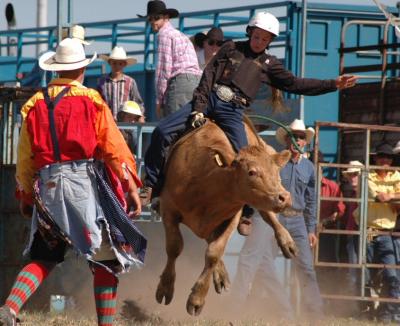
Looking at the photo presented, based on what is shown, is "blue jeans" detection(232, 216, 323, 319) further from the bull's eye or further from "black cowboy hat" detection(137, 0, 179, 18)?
the bull's eye

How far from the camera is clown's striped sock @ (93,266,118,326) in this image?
7828mm

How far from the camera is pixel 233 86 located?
10422 mm

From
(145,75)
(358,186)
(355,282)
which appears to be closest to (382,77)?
(358,186)

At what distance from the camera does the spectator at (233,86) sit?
10.3 metres

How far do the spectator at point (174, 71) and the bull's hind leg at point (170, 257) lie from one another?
7.69ft

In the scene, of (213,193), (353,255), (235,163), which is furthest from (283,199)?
(353,255)

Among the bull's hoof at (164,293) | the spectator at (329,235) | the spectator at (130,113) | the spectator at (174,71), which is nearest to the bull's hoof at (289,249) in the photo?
the bull's hoof at (164,293)

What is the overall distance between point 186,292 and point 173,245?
225cm

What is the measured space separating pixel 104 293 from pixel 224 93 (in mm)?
3111

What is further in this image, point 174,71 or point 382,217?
point 382,217

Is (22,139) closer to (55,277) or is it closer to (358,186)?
(55,277)

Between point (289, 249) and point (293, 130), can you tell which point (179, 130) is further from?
point (293, 130)

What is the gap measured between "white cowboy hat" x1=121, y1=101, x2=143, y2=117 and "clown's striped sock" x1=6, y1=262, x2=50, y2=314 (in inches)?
206

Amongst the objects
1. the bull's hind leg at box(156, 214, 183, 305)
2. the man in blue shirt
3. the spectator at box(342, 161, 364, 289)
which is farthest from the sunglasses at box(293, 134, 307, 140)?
the bull's hind leg at box(156, 214, 183, 305)
